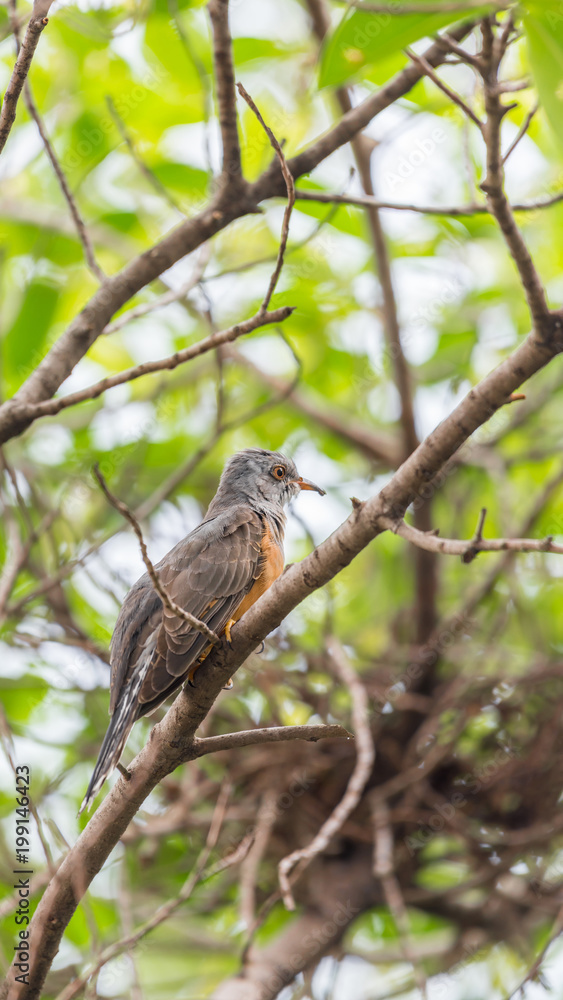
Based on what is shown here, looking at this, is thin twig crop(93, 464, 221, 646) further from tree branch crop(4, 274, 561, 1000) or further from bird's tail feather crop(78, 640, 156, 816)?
bird's tail feather crop(78, 640, 156, 816)

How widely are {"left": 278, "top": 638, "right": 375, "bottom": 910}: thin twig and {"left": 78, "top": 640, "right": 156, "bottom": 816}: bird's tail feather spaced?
79cm

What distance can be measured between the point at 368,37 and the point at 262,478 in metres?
3.40

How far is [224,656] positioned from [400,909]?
2.55m

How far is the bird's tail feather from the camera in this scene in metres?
3.14

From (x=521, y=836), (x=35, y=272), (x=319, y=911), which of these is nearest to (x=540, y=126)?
(x=35, y=272)

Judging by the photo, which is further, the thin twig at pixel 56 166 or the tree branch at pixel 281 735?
the thin twig at pixel 56 166

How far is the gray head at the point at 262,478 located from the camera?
16.7ft

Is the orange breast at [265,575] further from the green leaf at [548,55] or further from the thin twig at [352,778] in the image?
the green leaf at [548,55]

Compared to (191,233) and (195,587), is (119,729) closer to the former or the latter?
(195,587)

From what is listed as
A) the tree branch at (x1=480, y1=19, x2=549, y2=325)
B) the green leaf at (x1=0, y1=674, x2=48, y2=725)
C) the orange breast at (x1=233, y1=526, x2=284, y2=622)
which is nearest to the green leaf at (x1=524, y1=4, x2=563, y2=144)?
the tree branch at (x1=480, y1=19, x2=549, y2=325)

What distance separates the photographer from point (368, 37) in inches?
77.9

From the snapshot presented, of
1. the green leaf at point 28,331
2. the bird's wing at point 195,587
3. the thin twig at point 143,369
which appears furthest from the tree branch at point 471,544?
the green leaf at point 28,331

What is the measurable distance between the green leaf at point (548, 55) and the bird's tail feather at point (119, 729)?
237cm

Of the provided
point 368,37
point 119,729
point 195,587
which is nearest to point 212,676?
point 119,729
